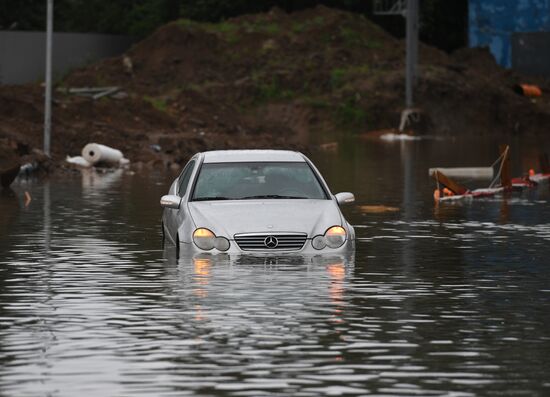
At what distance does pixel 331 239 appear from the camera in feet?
58.6

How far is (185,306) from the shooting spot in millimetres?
15008

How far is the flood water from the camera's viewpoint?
36.4 ft

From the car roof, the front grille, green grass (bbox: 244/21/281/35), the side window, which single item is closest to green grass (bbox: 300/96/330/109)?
green grass (bbox: 244/21/281/35)

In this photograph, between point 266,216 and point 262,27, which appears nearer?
point 266,216

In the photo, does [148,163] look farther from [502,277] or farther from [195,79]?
[195,79]

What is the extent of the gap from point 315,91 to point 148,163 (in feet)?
127

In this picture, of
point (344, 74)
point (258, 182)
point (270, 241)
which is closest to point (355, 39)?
point (344, 74)

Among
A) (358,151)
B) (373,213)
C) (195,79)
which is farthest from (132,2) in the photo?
(373,213)

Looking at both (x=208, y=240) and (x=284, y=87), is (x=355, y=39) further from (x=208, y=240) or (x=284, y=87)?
(x=208, y=240)

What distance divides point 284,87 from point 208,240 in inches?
2584

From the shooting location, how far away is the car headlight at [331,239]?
1773 cm

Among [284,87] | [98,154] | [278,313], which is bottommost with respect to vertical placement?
[278,313]

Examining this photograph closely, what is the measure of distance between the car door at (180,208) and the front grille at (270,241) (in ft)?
3.54

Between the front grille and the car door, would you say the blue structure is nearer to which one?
the car door
